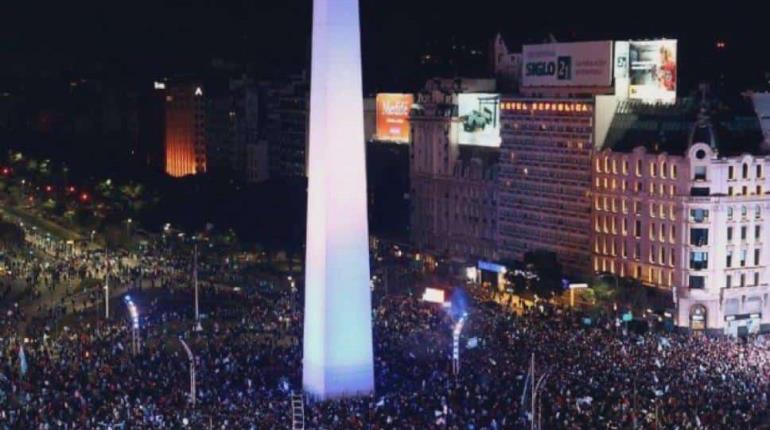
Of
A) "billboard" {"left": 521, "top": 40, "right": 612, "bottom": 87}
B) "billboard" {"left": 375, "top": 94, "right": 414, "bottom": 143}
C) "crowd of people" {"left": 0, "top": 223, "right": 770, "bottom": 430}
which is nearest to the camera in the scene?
"crowd of people" {"left": 0, "top": 223, "right": 770, "bottom": 430}

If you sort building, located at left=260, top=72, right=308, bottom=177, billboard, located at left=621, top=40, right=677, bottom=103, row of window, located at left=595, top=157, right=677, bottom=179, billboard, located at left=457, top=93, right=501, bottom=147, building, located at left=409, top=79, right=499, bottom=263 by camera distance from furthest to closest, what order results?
building, located at left=260, top=72, right=308, bottom=177 < billboard, located at left=457, top=93, right=501, bottom=147 < building, located at left=409, top=79, right=499, bottom=263 < billboard, located at left=621, top=40, right=677, bottom=103 < row of window, located at left=595, top=157, right=677, bottom=179

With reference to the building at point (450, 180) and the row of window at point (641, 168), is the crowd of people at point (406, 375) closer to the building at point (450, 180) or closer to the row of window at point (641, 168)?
the row of window at point (641, 168)

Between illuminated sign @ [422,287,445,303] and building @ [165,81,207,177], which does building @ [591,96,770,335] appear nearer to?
illuminated sign @ [422,287,445,303]

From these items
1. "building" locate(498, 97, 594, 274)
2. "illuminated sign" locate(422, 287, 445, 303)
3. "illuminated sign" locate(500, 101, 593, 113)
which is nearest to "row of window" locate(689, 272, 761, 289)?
"building" locate(498, 97, 594, 274)

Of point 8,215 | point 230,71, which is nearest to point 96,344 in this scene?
point 8,215

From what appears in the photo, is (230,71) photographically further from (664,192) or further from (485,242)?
(664,192)

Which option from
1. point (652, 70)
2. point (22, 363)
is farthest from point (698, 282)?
point (22, 363)

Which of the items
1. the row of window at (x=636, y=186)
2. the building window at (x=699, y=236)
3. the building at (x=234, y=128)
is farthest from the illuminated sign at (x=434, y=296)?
the building at (x=234, y=128)
